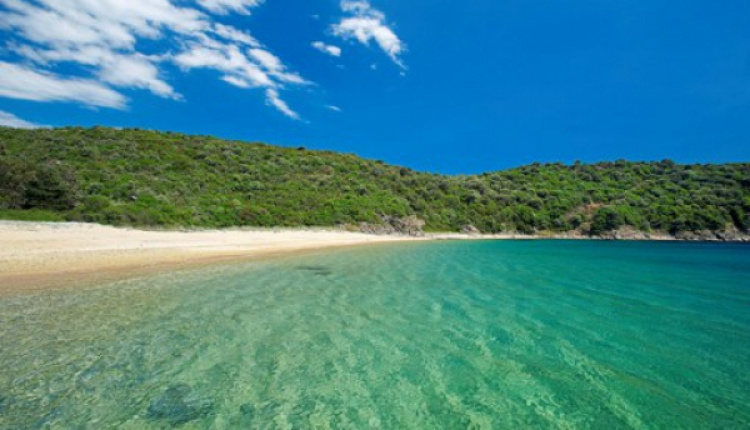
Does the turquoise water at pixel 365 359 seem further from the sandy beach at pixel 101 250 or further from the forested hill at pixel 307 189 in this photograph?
the forested hill at pixel 307 189

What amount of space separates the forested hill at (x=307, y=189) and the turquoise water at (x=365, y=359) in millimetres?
20477

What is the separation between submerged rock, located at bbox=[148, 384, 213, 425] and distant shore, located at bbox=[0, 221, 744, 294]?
875 centimetres

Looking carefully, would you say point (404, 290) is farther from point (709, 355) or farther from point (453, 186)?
point (453, 186)

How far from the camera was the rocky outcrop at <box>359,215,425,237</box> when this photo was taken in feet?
143

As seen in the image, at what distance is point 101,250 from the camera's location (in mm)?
17406

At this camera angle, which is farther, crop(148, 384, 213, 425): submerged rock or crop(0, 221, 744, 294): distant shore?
crop(0, 221, 744, 294): distant shore

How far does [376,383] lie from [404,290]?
23.8 ft

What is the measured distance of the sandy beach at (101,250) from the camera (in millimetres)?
12320

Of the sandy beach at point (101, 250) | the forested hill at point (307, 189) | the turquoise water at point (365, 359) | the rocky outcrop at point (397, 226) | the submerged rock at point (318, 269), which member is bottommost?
the turquoise water at point (365, 359)

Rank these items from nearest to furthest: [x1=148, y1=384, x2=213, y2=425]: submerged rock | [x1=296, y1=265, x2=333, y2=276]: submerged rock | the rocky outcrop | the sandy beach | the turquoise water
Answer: [x1=148, y1=384, x2=213, y2=425]: submerged rock
the turquoise water
the sandy beach
[x1=296, y1=265, x2=333, y2=276]: submerged rock
the rocky outcrop

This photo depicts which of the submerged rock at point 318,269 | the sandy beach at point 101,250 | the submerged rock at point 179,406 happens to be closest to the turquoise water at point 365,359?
the submerged rock at point 179,406

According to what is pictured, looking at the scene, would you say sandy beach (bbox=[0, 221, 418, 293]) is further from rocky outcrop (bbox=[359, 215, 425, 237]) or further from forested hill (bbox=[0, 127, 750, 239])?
rocky outcrop (bbox=[359, 215, 425, 237])

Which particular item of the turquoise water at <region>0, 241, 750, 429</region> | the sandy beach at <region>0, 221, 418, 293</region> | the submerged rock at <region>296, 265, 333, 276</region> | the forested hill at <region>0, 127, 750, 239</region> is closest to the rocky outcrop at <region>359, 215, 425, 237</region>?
the forested hill at <region>0, 127, 750, 239</region>

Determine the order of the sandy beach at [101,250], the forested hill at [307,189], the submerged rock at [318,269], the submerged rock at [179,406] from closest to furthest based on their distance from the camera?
the submerged rock at [179,406]
the sandy beach at [101,250]
the submerged rock at [318,269]
the forested hill at [307,189]
